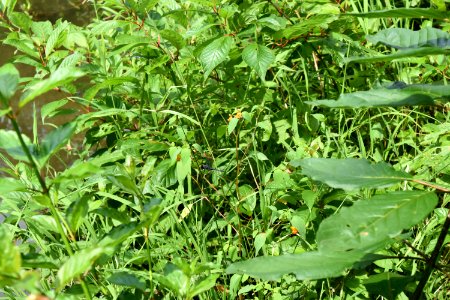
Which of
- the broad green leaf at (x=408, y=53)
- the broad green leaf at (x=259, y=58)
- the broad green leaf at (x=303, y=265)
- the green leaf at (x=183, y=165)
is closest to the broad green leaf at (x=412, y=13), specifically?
the broad green leaf at (x=408, y=53)

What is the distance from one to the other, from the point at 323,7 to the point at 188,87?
0.61 m

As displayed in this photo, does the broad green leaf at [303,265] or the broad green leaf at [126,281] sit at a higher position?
the broad green leaf at [303,265]

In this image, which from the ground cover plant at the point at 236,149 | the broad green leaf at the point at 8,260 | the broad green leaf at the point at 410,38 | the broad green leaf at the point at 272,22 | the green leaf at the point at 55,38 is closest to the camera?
the broad green leaf at the point at 8,260

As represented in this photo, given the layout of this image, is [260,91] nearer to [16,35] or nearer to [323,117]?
[323,117]

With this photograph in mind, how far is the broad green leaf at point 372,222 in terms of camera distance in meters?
0.92

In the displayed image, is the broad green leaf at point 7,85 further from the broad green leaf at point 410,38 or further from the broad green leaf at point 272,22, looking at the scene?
the broad green leaf at point 272,22

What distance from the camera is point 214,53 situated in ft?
6.64

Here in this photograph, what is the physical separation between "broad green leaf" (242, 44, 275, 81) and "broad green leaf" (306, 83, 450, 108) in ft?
3.15

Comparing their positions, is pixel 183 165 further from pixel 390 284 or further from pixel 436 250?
pixel 436 250

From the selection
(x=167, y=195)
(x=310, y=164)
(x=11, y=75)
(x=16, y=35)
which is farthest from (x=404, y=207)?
(x=16, y=35)

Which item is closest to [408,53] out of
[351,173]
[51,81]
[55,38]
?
[351,173]

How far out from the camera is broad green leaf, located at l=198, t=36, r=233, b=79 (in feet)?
6.59

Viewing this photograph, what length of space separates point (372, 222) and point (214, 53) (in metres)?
1.19

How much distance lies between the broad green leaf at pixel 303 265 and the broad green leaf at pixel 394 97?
0.24 meters
